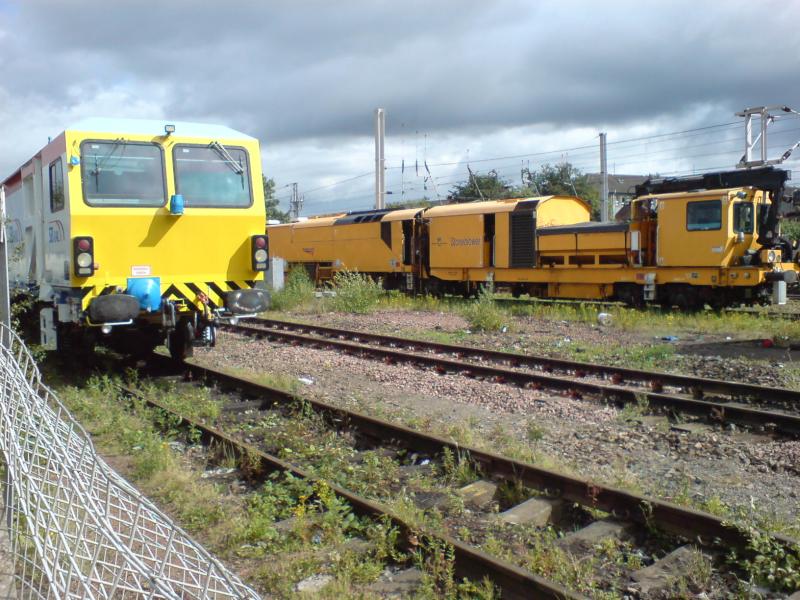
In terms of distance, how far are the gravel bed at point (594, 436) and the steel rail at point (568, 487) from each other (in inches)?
19.2

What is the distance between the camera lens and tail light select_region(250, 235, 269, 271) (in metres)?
9.30

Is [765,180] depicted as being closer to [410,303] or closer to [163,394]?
[410,303]

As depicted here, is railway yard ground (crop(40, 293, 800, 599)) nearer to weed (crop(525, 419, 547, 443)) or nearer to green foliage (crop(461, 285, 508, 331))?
weed (crop(525, 419, 547, 443))

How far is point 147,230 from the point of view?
8.58 meters

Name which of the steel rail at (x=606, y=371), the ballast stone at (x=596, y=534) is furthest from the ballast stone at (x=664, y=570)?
the steel rail at (x=606, y=371)

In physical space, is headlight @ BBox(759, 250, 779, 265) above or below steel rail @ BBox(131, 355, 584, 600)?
above

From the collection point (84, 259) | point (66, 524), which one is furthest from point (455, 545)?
point (84, 259)

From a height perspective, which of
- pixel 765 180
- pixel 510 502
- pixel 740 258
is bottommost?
pixel 510 502

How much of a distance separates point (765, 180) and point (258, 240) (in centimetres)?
1268

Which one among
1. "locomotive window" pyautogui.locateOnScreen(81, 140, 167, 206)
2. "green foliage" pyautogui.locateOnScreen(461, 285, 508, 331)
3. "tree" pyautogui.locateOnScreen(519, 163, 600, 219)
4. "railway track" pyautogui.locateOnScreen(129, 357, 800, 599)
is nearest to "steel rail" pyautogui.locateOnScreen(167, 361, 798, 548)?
"railway track" pyautogui.locateOnScreen(129, 357, 800, 599)

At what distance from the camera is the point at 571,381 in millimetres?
8883

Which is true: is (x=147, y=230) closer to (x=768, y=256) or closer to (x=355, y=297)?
(x=355, y=297)

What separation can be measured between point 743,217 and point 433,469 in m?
13.4

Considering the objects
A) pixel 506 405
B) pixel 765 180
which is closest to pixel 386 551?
pixel 506 405
